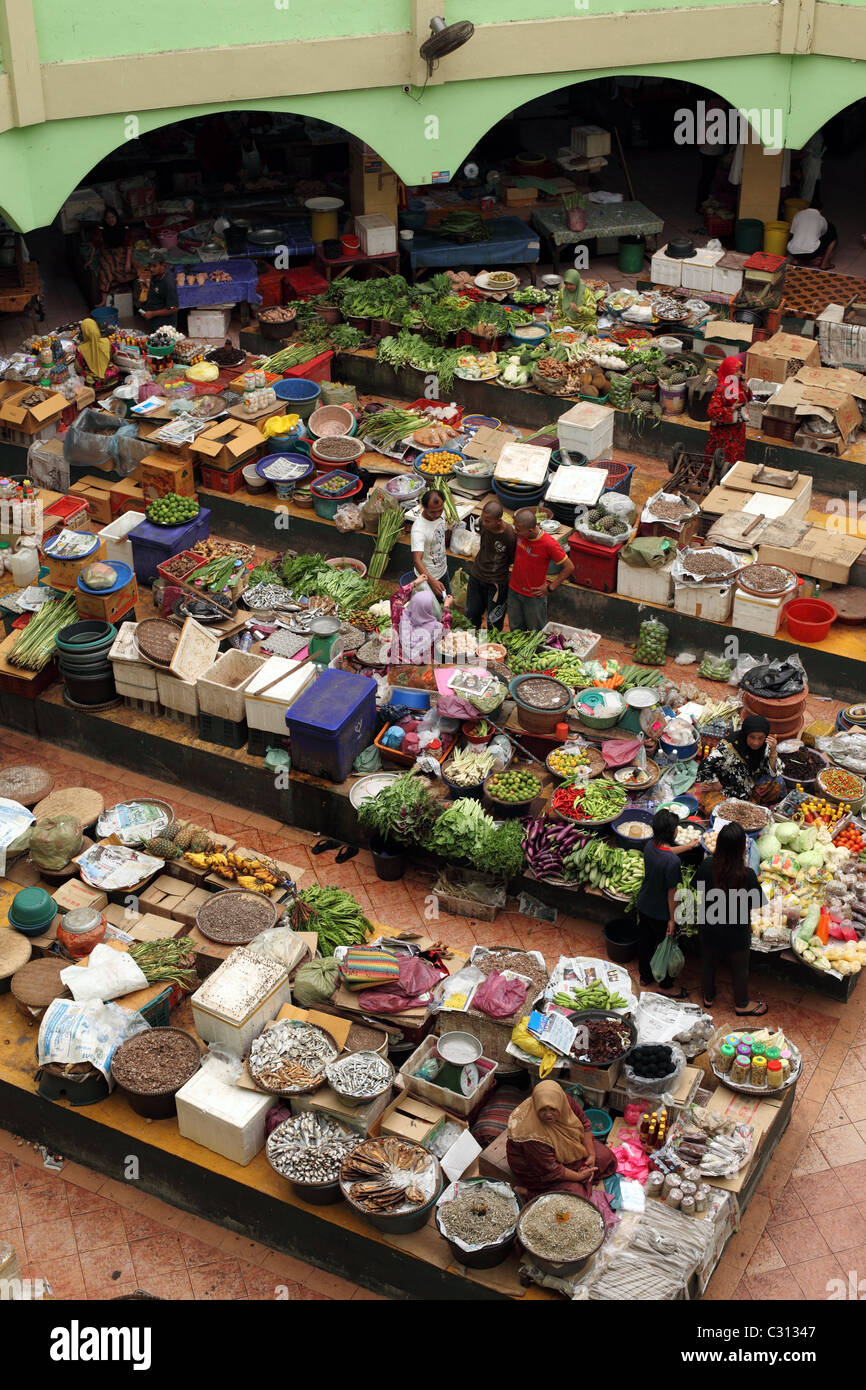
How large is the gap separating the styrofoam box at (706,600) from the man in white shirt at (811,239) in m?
6.99

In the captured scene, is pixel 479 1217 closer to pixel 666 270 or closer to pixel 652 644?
pixel 652 644

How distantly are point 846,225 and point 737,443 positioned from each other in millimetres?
7370

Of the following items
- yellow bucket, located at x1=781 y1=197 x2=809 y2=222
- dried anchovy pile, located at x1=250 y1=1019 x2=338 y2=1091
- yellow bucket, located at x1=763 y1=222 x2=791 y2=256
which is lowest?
dried anchovy pile, located at x1=250 y1=1019 x2=338 y2=1091

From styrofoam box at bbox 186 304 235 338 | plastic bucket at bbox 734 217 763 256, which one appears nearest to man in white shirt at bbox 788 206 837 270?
plastic bucket at bbox 734 217 763 256

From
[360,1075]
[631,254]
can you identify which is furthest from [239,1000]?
[631,254]

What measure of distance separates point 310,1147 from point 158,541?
20.7 ft

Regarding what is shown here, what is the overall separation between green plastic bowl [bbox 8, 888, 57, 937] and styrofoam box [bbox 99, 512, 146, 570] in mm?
4280

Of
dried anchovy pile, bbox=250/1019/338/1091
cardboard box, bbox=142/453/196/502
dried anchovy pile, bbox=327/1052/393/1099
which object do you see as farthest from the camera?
cardboard box, bbox=142/453/196/502

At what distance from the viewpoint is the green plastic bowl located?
10.3 meters

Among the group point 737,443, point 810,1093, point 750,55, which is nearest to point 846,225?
point 750,55

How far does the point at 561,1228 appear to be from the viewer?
27.2 ft

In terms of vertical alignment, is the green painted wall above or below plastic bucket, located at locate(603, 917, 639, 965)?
above

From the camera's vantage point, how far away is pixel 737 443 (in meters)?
14.8

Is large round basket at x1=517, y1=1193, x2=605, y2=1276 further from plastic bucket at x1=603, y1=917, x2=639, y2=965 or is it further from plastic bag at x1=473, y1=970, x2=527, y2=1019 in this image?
plastic bucket at x1=603, y1=917, x2=639, y2=965
